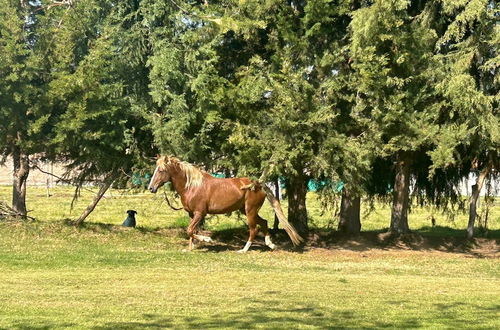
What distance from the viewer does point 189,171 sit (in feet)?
72.3

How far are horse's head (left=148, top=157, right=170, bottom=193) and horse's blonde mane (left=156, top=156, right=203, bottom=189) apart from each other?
90 mm

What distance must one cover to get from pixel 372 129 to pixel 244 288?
8.38 metres

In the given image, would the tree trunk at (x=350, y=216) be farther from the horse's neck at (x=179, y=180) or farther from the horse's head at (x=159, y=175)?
the horse's head at (x=159, y=175)

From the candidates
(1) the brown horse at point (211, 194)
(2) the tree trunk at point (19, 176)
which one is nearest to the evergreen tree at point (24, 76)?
(2) the tree trunk at point (19, 176)

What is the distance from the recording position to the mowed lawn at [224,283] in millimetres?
10961

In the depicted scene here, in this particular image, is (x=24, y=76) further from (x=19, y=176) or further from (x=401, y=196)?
(x=401, y=196)

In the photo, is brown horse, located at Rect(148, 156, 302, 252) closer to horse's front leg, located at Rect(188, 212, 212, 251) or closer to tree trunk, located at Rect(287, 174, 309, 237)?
horse's front leg, located at Rect(188, 212, 212, 251)

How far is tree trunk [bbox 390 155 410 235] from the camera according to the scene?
24438 millimetres

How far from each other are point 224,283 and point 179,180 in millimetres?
7025

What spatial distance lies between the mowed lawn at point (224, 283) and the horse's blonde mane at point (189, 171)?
72.3 inches

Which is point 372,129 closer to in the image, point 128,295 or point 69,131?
point 69,131

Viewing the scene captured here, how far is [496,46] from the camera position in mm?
21703

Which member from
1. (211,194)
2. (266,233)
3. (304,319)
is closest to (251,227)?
(266,233)

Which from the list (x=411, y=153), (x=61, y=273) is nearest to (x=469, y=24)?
(x=411, y=153)
